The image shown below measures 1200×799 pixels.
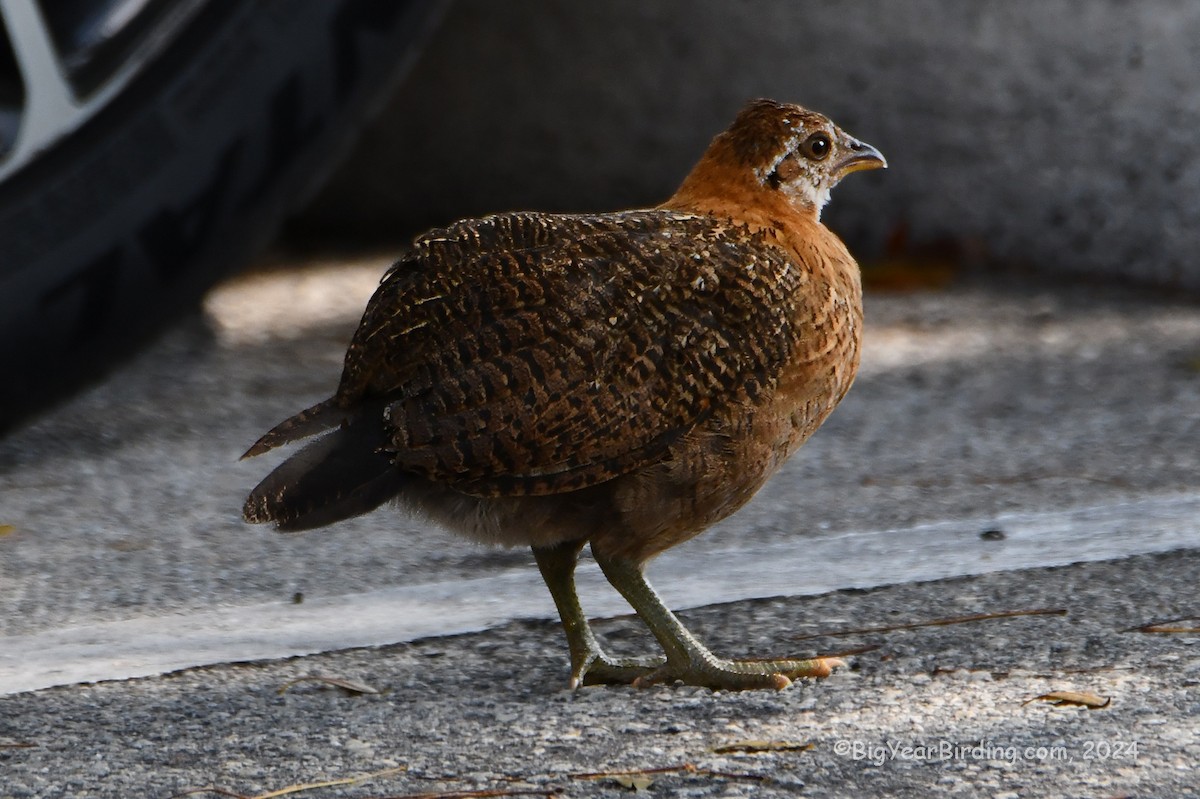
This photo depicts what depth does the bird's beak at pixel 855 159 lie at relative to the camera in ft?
10.5

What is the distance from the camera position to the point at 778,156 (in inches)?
122

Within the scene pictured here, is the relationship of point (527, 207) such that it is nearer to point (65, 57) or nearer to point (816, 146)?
point (65, 57)

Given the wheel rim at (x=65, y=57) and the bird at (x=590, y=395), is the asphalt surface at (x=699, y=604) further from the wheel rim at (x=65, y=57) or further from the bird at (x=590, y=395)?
the wheel rim at (x=65, y=57)

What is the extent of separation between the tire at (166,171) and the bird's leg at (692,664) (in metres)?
1.88

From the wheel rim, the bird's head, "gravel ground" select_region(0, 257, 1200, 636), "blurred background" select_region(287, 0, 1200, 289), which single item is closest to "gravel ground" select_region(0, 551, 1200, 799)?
"gravel ground" select_region(0, 257, 1200, 636)

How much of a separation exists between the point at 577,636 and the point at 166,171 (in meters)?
1.98

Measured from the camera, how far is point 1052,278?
6070 mm

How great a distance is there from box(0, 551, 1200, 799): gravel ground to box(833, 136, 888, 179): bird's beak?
2.75ft

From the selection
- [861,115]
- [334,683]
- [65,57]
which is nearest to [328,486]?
[334,683]

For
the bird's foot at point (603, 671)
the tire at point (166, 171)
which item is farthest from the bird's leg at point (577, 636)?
the tire at point (166, 171)

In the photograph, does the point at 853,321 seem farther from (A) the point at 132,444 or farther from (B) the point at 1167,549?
(A) the point at 132,444

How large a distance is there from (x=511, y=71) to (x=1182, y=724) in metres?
4.42

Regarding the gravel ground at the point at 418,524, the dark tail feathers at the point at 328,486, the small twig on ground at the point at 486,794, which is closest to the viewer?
the small twig on ground at the point at 486,794

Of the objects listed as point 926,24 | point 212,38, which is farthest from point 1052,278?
point 212,38
